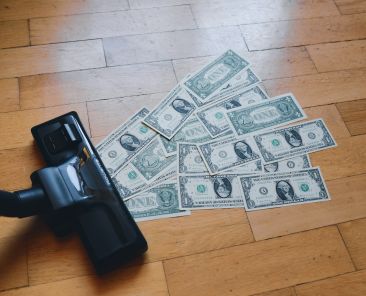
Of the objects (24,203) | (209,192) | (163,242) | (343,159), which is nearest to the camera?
(24,203)

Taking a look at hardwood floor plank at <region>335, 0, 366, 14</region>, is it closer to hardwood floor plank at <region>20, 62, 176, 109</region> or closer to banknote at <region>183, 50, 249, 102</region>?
banknote at <region>183, 50, 249, 102</region>

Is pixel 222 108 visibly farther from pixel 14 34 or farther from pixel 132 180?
pixel 14 34

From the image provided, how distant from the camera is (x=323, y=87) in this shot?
1547mm

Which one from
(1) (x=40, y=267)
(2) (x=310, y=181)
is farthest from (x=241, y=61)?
(1) (x=40, y=267)

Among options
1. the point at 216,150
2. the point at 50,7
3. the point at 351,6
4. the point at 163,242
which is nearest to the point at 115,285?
the point at 163,242

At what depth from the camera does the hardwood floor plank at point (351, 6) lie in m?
1.79

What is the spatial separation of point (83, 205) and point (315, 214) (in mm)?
703

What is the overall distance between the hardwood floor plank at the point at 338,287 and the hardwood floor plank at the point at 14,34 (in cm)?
127

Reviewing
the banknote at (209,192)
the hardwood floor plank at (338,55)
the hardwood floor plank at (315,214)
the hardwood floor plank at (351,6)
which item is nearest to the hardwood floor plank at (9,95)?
the banknote at (209,192)

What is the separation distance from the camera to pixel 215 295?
3.65ft

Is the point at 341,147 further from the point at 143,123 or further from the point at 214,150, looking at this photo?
the point at 143,123

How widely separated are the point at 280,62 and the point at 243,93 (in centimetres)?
22

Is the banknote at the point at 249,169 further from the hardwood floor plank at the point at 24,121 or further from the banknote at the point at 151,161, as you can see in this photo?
the hardwood floor plank at the point at 24,121

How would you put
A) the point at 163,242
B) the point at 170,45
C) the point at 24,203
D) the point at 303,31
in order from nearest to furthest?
the point at 24,203 < the point at 163,242 < the point at 170,45 < the point at 303,31
